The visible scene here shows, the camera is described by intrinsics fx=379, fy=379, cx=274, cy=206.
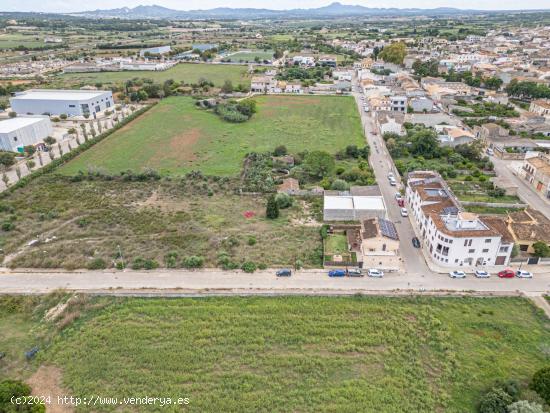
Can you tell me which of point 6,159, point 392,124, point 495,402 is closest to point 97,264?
point 495,402

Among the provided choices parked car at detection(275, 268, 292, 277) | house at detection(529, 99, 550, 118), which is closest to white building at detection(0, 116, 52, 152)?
parked car at detection(275, 268, 292, 277)

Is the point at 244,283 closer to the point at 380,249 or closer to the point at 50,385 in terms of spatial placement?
the point at 380,249

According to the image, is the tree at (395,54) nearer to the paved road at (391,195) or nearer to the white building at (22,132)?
the paved road at (391,195)

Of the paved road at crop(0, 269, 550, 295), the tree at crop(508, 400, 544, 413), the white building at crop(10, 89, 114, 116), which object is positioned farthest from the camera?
the white building at crop(10, 89, 114, 116)

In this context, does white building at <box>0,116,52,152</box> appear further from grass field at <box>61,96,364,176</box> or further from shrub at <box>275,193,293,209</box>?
shrub at <box>275,193,293,209</box>

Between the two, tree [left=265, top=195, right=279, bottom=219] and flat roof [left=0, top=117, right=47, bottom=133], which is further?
flat roof [left=0, top=117, right=47, bottom=133]

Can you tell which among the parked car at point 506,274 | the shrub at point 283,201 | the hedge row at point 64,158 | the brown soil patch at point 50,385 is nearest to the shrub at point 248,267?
the shrub at point 283,201

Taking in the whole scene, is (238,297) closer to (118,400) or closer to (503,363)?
(118,400)

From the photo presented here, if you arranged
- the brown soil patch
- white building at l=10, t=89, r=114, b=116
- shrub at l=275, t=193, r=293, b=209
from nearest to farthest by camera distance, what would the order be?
the brown soil patch
shrub at l=275, t=193, r=293, b=209
white building at l=10, t=89, r=114, b=116
